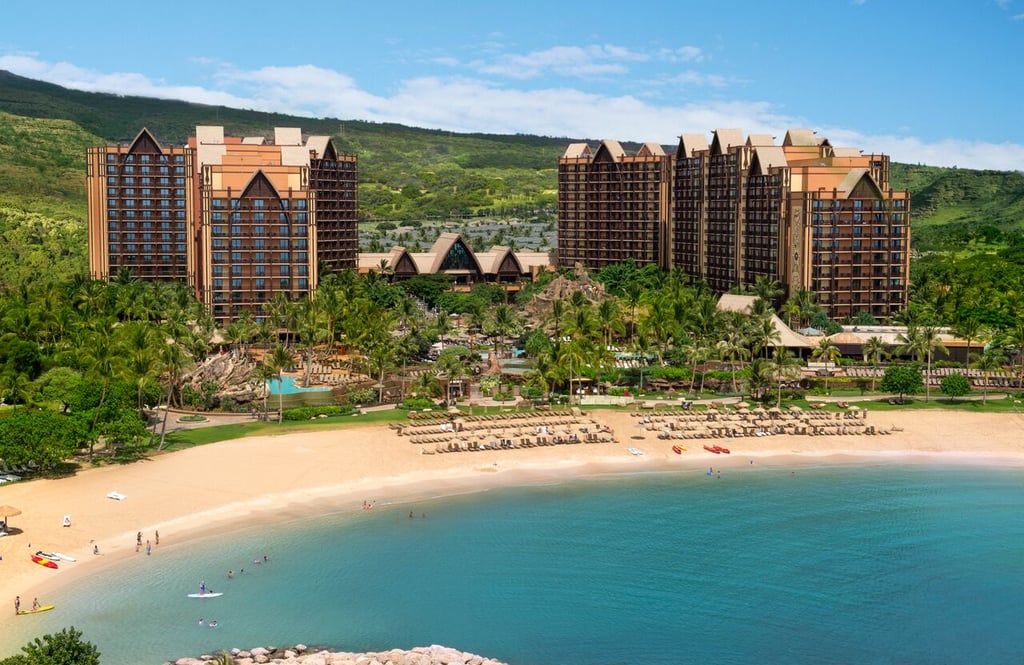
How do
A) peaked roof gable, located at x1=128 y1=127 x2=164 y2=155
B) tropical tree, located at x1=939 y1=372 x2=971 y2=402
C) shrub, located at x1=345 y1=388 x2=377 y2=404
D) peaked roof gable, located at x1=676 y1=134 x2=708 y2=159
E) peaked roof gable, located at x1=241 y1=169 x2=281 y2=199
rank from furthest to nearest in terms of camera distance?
1. peaked roof gable, located at x1=676 y1=134 x2=708 y2=159
2. peaked roof gable, located at x1=128 y1=127 x2=164 y2=155
3. peaked roof gable, located at x1=241 y1=169 x2=281 y2=199
4. tropical tree, located at x1=939 y1=372 x2=971 y2=402
5. shrub, located at x1=345 y1=388 x2=377 y2=404

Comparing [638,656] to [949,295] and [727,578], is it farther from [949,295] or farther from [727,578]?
[949,295]

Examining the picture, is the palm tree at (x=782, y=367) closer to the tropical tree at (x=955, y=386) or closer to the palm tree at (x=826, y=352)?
the palm tree at (x=826, y=352)

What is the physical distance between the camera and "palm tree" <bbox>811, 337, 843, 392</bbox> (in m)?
116

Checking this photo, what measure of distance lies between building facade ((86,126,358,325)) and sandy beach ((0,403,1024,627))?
51591 mm

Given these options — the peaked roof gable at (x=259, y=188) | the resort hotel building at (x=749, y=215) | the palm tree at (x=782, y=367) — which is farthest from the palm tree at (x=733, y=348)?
the peaked roof gable at (x=259, y=188)

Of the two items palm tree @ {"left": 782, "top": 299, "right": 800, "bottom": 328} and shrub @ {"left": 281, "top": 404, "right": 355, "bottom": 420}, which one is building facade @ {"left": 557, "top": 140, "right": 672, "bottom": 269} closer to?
palm tree @ {"left": 782, "top": 299, "right": 800, "bottom": 328}

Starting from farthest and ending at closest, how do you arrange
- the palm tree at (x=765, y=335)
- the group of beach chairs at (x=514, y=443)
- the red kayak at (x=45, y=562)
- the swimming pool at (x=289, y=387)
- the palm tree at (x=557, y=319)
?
the palm tree at (x=557, y=319) < the palm tree at (x=765, y=335) < the swimming pool at (x=289, y=387) < the group of beach chairs at (x=514, y=443) < the red kayak at (x=45, y=562)

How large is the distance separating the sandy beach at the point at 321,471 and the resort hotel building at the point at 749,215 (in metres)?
41.0

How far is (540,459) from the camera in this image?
93.7 m

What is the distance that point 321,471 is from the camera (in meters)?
87.2

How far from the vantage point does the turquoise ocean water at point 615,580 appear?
60.9 metres

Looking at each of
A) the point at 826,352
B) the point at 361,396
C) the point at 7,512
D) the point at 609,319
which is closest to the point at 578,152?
the point at 609,319

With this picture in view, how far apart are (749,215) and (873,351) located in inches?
1685

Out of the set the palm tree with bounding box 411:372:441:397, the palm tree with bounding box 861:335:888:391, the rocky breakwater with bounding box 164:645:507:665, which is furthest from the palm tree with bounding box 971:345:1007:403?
the rocky breakwater with bounding box 164:645:507:665
